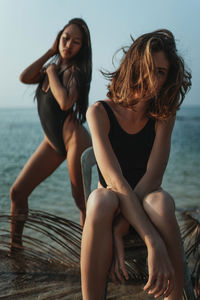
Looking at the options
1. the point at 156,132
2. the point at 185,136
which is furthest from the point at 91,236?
the point at 185,136

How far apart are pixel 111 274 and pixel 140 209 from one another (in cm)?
28

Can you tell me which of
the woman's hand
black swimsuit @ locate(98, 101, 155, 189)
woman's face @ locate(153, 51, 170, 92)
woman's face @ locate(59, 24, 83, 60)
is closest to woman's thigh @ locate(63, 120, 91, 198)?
woman's face @ locate(59, 24, 83, 60)

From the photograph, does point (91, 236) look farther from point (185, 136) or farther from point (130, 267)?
point (185, 136)

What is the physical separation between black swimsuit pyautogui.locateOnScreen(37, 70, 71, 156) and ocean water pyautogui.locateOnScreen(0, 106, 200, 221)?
88 centimetres

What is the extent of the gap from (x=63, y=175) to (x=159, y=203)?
860 centimetres

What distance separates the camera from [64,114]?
246 centimetres

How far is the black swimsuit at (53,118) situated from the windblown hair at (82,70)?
89 mm

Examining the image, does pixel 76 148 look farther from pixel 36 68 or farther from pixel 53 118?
pixel 36 68

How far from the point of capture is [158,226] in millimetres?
1549

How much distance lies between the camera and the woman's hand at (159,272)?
144 cm

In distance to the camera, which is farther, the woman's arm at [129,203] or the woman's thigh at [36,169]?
the woman's thigh at [36,169]

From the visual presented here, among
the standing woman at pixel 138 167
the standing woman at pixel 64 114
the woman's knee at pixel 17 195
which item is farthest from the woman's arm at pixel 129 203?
the woman's knee at pixel 17 195

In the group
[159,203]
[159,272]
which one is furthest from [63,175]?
[159,272]

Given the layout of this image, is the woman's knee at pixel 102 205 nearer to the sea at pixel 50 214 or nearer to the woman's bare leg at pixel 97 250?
the woman's bare leg at pixel 97 250
